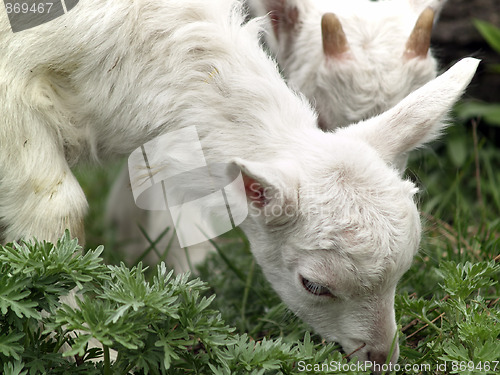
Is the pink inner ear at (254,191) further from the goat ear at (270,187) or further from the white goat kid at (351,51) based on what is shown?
the white goat kid at (351,51)

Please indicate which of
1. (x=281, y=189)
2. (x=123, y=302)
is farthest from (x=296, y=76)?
(x=123, y=302)

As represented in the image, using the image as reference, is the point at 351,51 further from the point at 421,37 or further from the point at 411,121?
the point at 411,121

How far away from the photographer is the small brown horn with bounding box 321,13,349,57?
3.48 m

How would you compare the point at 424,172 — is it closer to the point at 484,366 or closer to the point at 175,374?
the point at 484,366

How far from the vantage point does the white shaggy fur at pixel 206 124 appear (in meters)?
2.72

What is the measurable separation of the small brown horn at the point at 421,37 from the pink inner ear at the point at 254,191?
1341mm

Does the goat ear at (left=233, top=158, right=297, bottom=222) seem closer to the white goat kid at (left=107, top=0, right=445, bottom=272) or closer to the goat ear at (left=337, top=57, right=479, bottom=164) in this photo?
the goat ear at (left=337, top=57, right=479, bottom=164)

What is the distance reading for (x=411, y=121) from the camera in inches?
→ 115

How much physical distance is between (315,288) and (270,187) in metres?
0.48

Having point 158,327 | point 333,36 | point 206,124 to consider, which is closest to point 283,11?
point 333,36

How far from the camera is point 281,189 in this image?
102 inches

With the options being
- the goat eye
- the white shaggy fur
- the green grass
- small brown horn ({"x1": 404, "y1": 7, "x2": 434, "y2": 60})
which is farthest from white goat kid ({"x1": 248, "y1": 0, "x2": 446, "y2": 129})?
the goat eye

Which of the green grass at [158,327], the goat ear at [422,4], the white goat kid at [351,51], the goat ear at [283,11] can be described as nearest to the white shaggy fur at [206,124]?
the green grass at [158,327]

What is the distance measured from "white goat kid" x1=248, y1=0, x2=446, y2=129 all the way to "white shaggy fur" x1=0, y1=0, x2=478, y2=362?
53 cm
